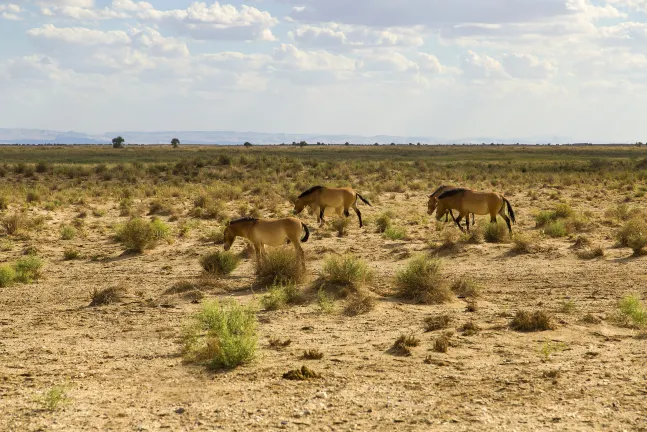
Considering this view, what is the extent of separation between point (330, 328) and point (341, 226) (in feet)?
34.5

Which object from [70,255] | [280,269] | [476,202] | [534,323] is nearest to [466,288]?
[534,323]

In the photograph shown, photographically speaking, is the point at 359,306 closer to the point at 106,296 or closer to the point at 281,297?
the point at 281,297

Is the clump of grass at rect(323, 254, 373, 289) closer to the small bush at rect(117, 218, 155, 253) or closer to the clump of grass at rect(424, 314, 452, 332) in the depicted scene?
the clump of grass at rect(424, 314, 452, 332)

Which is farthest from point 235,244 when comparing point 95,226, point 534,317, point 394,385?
point 394,385

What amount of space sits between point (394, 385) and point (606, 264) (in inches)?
358

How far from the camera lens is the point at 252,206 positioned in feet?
93.7

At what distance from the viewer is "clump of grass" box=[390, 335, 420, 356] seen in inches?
375

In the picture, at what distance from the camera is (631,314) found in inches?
424

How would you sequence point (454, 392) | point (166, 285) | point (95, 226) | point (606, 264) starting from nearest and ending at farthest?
1. point (454, 392)
2. point (166, 285)
3. point (606, 264)
4. point (95, 226)

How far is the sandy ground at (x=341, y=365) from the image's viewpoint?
7.34 metres

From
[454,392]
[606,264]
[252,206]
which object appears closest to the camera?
[454,392]

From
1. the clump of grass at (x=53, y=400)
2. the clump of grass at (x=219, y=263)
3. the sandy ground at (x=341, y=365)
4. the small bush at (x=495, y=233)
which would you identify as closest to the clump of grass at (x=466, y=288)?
the sandy ground at (x=341, y=365)

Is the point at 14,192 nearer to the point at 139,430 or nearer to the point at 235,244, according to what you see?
the point at 235,244

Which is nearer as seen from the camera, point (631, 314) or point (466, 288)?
point (631, 314)
